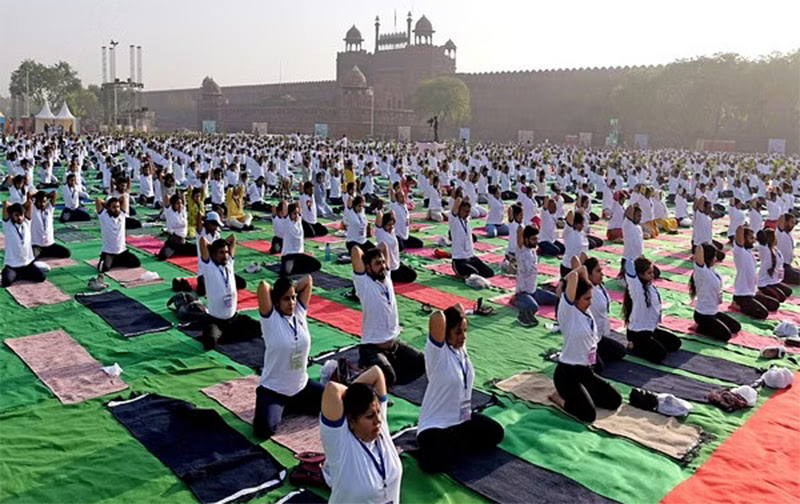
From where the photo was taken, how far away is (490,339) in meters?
7.97

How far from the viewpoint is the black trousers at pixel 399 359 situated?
21.6 ft

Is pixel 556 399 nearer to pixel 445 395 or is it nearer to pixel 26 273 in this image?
pixel 445 395

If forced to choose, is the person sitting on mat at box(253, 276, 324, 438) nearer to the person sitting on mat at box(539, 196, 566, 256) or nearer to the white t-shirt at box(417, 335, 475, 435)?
the white t-shirt at box(417, 335, 475, 435)

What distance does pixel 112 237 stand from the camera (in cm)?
1059

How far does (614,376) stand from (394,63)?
65.9m

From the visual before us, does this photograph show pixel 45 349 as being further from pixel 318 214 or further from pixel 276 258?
pixel 318 214

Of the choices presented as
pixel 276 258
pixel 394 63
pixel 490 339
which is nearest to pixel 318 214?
pixel 276 258

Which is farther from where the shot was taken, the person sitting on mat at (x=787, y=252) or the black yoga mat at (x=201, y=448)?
the person sitting on mat at (x=787, y=252)

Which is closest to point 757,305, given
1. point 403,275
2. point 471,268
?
point 471,268

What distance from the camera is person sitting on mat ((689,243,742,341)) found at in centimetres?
797

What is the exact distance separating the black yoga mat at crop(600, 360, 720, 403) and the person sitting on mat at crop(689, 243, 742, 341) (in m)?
1.46

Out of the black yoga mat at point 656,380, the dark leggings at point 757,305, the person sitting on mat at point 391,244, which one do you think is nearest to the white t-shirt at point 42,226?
the person sitting on mat at point 391,244

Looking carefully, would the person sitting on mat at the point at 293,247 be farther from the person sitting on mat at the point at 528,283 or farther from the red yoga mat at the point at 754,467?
the red yoga mat at the point at 754,467

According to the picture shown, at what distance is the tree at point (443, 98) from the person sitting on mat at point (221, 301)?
1977 inches
